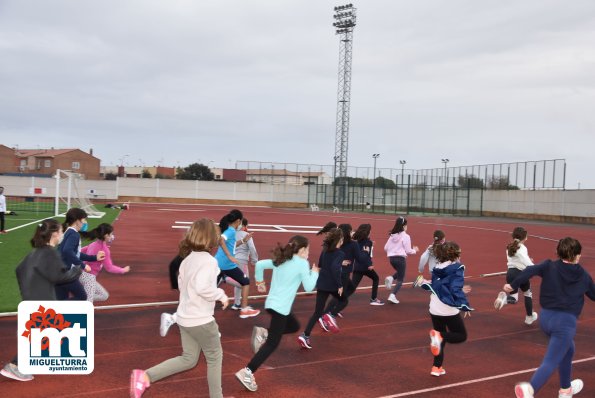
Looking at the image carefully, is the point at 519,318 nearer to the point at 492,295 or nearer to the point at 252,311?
the point at 492,295

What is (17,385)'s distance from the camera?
18.5ft

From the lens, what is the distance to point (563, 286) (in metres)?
5.30

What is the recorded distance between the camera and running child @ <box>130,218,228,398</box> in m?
4.73

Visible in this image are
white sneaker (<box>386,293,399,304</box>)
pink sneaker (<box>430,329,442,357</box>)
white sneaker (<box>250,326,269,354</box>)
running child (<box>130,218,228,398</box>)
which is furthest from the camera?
white sneaker (<box>386,293,399,304</box>)

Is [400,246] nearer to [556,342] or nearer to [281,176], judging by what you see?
[556,342]

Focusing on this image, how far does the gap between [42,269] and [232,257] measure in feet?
11.0

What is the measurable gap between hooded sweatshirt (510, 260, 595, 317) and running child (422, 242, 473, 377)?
2.94ft

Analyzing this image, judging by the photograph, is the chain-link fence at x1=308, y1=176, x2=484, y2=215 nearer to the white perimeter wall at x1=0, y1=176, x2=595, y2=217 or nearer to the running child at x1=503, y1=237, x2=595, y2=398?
the white perimeter wall at x1=0, y1=176, x2=595, y2=217

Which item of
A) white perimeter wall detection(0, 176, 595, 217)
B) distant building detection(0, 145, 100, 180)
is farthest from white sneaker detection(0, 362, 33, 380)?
distant building detection(0, 145, 100, 180)

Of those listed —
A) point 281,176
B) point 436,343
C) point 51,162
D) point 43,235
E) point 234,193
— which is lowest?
point 436,343

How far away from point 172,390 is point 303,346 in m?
2.12

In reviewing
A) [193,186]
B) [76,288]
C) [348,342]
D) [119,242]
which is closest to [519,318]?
[348,342]

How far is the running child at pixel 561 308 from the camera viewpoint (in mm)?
5238

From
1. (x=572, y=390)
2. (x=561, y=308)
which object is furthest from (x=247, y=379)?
(x=572, y=390)
